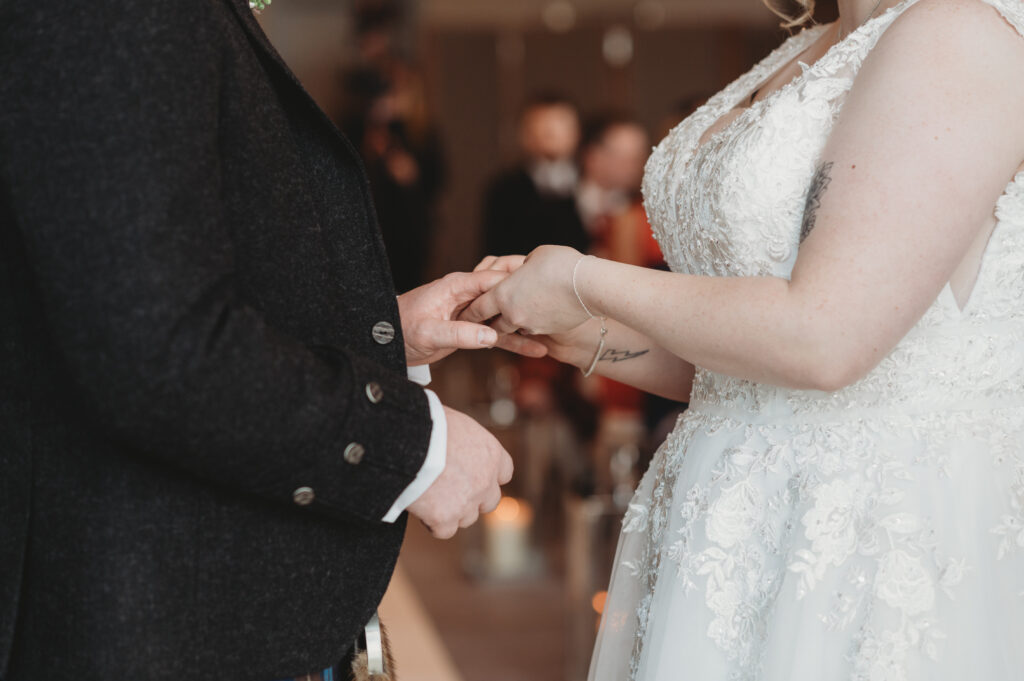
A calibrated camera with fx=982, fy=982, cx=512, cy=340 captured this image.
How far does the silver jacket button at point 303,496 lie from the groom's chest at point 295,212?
0.57ft

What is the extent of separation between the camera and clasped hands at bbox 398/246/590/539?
108 centimetres

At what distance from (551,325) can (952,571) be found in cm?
58

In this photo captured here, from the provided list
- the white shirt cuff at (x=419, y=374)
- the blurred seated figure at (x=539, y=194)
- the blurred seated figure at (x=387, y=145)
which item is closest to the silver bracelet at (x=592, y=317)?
the white shirt cuff at (x=419, y=374)

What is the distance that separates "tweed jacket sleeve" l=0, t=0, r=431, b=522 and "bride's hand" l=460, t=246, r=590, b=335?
0.46 m

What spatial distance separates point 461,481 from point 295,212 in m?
0.34

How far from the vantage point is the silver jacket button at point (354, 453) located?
955mm

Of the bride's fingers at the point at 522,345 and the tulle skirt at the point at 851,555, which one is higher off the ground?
the bride's fingers at the point at 522,345

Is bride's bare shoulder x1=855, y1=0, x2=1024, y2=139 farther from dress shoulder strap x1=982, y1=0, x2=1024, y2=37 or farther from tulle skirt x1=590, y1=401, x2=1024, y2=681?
tulle skirt x1=590, y1=401, x2=1024, y2=681

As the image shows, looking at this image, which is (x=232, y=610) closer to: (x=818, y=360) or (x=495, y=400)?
(x=818, y=360)

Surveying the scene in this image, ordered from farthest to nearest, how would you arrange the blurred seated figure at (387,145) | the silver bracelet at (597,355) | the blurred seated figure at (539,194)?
the blurred seated figure at (539,194), the blurred seated figure at (387,145), the silver bracelet at (597,355)

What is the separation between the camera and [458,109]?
34.0 feet

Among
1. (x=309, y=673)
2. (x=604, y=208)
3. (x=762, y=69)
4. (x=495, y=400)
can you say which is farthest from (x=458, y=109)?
(x=309, y=673)

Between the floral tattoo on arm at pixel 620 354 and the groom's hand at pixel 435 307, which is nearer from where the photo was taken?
the groom's hand at pixel 435 307

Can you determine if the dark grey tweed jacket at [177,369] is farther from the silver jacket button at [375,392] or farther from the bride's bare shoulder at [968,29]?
the bride's bare shoulder at [968,29]
